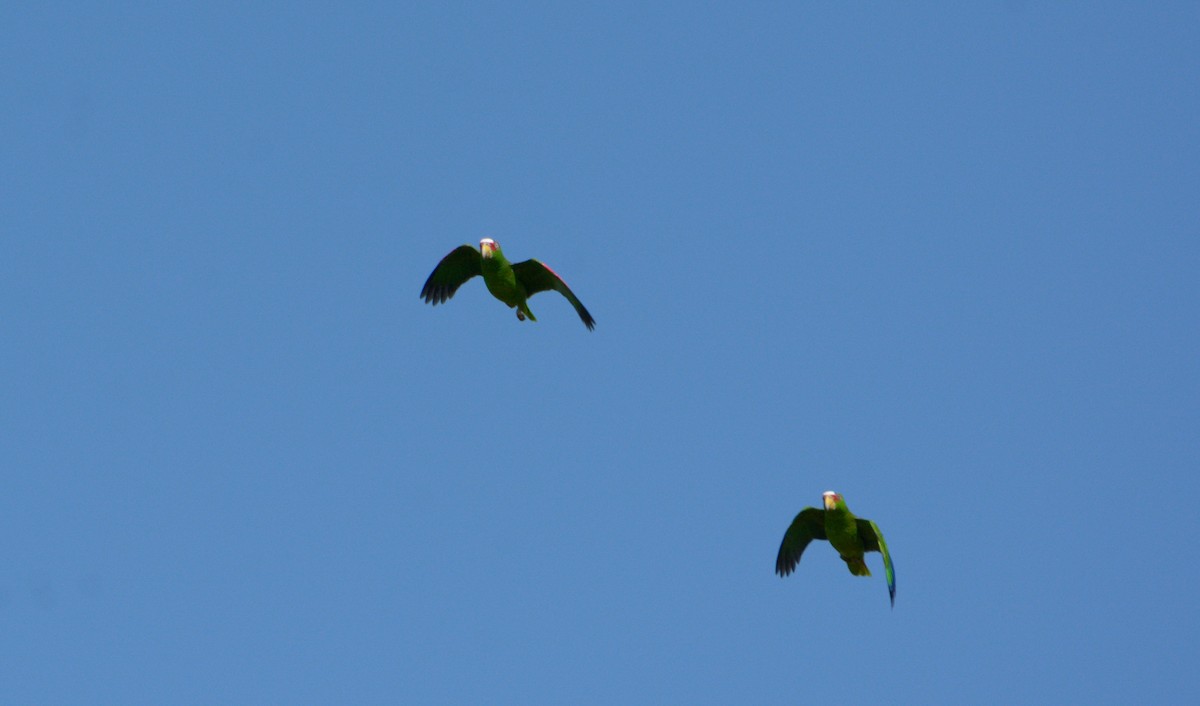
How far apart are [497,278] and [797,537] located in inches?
258

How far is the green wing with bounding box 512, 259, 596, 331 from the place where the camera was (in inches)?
984

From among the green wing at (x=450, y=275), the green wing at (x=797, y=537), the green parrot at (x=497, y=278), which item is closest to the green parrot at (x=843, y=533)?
the green wing at (x=797, y=537)

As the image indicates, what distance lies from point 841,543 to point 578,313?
5659mm

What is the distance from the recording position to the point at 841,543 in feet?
80.8

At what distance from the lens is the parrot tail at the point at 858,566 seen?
2491cm

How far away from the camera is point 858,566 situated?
24.9m

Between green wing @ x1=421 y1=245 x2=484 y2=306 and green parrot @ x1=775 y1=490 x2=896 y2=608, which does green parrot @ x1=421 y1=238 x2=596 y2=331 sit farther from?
green parrot @ x1=775 y1=490 x2=896 y2=608

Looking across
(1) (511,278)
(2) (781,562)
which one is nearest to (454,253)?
(1) (511,278)

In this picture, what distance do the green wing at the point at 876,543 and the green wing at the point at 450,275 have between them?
734 centimetres

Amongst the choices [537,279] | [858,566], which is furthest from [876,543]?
[537,279]

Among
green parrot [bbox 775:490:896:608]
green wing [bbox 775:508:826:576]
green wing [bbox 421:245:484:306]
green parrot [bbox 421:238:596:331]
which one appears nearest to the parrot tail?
green parrot [bbox 775:490:896:608]

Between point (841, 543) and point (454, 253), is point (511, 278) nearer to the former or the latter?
point (454, 253)

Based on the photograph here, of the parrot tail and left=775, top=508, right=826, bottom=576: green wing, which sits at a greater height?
left=775, top=508, right=826, bottom=576: green wing

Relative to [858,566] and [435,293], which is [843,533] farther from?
[435,293]
